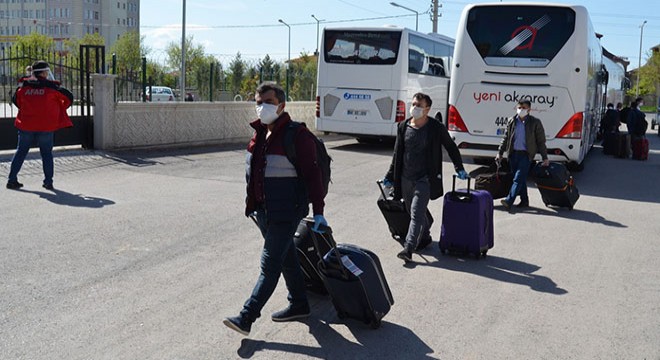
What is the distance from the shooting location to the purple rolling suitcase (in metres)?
7.51

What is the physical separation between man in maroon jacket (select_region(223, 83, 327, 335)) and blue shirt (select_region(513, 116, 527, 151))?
632cm

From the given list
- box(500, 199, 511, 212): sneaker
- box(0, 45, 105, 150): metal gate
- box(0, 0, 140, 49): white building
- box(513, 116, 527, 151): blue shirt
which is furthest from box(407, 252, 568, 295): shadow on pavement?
box(0, 0, 140, 49): white building

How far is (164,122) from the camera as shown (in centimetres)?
1777

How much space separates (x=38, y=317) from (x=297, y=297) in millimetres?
1879

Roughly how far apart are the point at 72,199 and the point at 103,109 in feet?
19.1

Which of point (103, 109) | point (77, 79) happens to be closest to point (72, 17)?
point (77, 79)

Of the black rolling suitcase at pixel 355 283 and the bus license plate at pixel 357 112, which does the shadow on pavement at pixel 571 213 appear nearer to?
the black rolling suitcase at pixel 355 283

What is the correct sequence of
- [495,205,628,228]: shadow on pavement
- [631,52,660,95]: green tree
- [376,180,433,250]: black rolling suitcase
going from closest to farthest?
1. [376,180,433,250]: black rolling suitcase
2. [495,205,628,228]: shadow on pavement
3. [631,52,660,95]: green tree

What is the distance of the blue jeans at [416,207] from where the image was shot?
7371mm

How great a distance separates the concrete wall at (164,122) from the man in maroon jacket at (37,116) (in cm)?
454

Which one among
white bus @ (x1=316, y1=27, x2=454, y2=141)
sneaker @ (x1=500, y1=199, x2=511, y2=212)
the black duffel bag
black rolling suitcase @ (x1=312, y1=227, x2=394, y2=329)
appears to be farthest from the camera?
white bus @ (x1=316, y1=27, x2=454, y2=141)

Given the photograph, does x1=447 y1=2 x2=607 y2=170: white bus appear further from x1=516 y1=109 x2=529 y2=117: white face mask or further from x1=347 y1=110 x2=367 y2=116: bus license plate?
x1=347 y1=110 x2=367 y2=116: bus license plate

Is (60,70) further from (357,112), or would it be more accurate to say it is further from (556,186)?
(556,186)

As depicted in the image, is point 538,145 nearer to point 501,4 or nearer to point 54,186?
point 501,4
